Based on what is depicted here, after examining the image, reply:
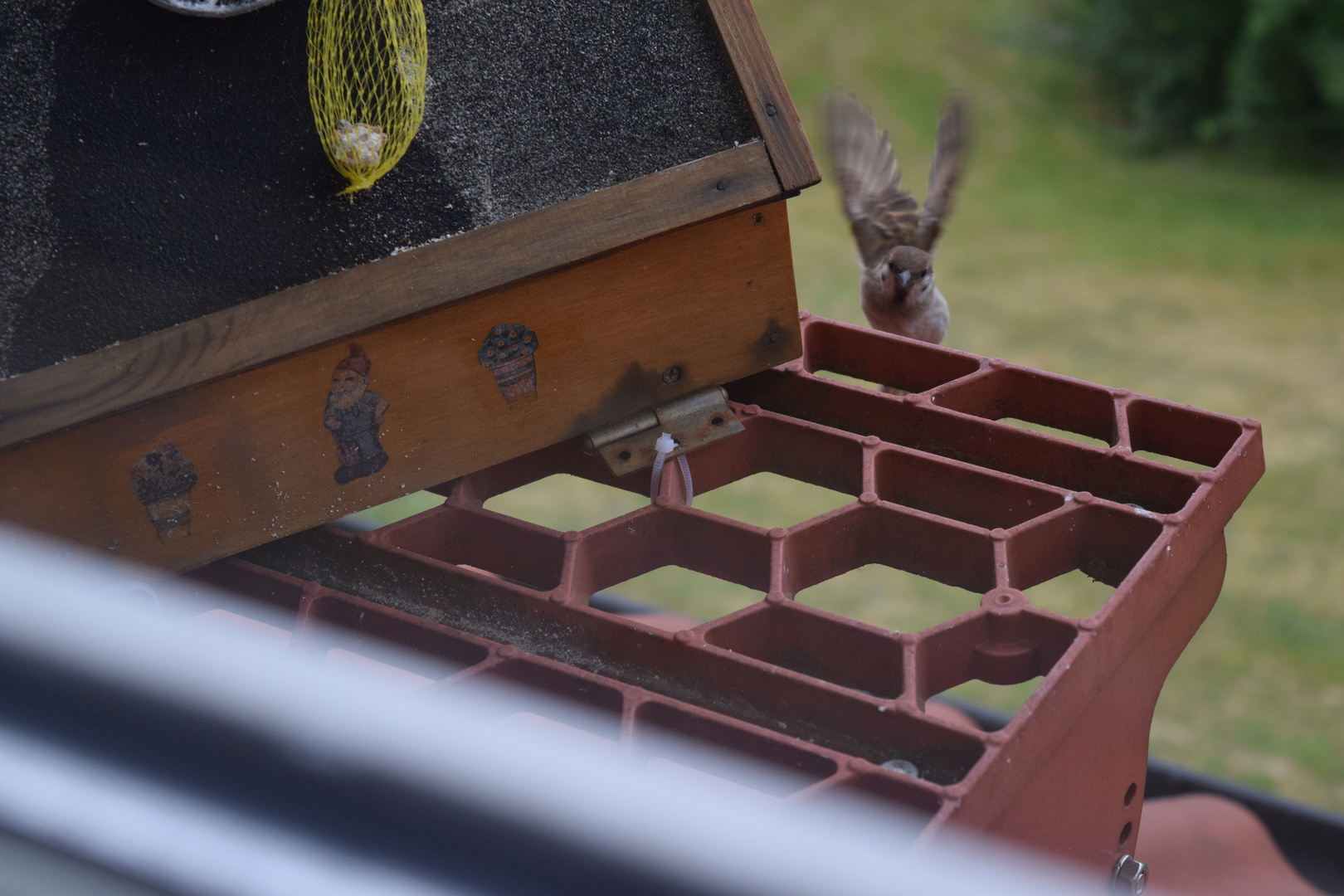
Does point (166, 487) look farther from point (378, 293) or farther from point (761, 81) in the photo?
point (761, 81)

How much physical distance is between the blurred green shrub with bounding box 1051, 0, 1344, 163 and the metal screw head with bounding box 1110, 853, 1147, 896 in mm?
7994

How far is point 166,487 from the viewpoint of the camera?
4.53ft

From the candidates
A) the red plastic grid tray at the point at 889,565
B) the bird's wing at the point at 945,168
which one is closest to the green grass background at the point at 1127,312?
the bird's wing at the point at 945,168

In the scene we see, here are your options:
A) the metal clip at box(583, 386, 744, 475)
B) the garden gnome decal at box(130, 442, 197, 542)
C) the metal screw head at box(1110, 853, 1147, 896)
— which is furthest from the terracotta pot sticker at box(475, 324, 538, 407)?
the metal screw head at box(1110, 853, 1147, 896)

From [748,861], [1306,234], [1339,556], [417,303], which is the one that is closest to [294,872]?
[748,861]

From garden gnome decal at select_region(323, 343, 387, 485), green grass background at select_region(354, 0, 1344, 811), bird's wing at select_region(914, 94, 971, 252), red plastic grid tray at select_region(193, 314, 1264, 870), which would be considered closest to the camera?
red plastic grid tray at select_region(193, 314, 1264, 870)

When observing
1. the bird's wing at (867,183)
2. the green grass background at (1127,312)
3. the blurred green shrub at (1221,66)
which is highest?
Answer: the blurred green shrub at (1221,66)

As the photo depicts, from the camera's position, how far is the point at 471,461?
5.14 ft

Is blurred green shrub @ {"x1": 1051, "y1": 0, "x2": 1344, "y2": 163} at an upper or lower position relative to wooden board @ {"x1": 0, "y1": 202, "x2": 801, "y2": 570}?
upper

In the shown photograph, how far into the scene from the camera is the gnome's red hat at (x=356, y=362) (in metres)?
1.40

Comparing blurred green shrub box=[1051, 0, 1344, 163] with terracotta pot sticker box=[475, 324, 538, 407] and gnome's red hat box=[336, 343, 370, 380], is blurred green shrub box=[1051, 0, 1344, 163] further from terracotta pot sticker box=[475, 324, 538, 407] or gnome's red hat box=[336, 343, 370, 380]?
gnome's red hat box=[336, 343, 370, 380]

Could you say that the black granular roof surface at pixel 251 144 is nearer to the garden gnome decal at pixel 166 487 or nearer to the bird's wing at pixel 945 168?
the garden gnome decal at pixel 166 487

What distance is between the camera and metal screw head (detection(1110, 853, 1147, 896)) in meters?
1.42

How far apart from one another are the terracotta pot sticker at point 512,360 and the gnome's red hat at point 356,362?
139 mm
